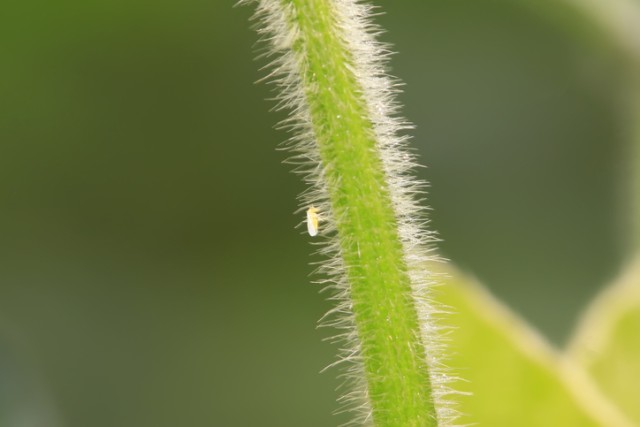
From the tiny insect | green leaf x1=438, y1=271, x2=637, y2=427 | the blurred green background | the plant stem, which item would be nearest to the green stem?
the plant stem

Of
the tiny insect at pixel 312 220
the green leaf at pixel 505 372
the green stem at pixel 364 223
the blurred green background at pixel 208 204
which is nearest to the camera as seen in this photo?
the green stem at pixel 364 223

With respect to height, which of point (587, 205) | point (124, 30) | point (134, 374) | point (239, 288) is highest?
point (124, 30)

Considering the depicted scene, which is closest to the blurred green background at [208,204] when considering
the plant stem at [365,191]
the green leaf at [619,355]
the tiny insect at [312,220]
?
the green leaf at [619,355]

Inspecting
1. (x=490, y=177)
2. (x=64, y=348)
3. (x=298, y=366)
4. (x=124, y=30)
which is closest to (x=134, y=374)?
(x=64, y=348)

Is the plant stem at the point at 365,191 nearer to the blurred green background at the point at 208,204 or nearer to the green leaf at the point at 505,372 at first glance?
the green leaf at the point at 505,372

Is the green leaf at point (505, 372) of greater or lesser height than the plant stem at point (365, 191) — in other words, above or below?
below

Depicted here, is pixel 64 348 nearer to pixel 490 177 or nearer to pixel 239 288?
pixel 239 288

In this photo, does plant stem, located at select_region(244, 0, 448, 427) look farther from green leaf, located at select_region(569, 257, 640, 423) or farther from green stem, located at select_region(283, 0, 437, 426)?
green leaf, located at select_region(569, 257, 640, 423)

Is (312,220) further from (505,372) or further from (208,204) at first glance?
(208,204)
